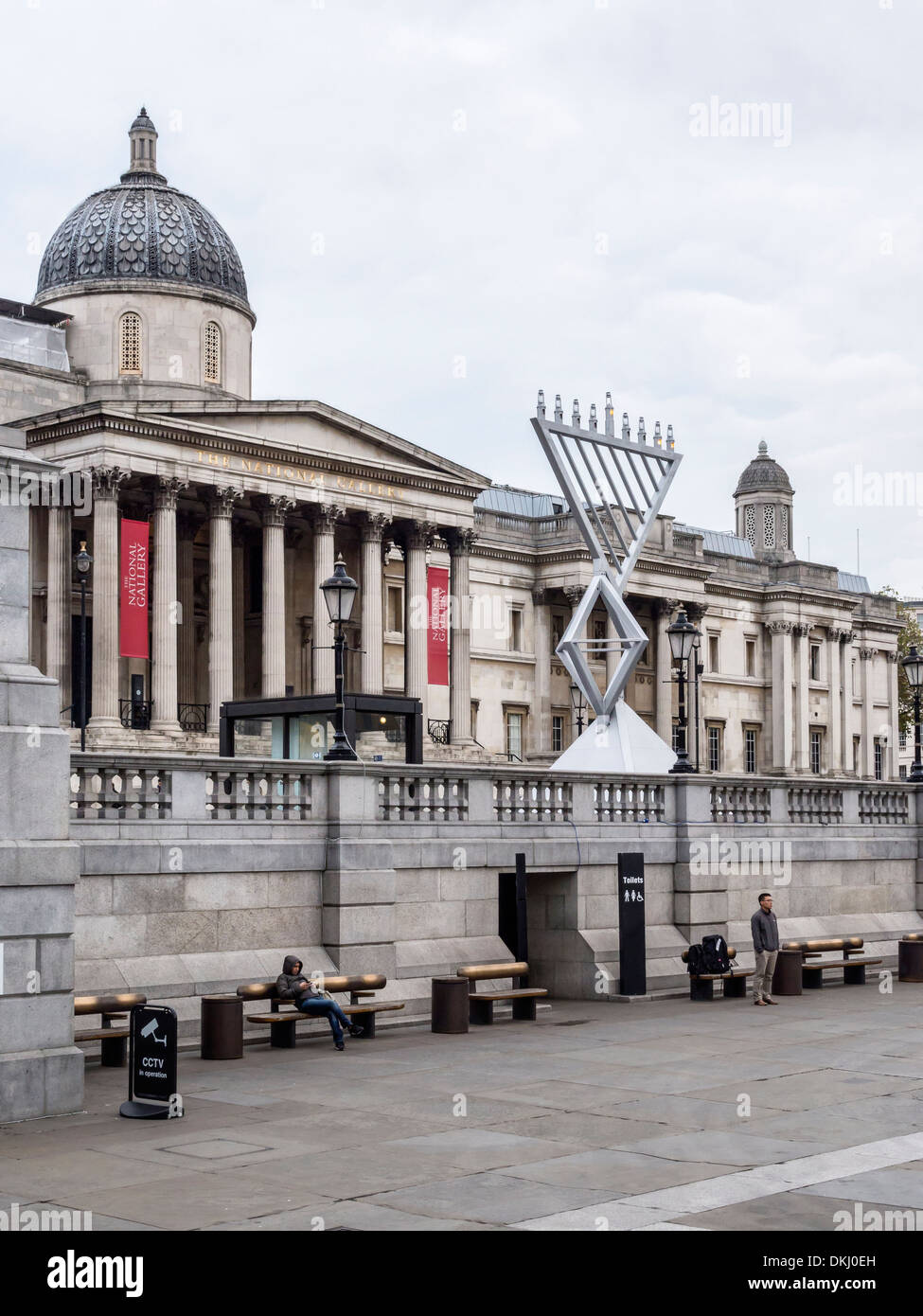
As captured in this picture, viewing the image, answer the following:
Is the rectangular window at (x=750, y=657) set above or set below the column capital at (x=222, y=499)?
below

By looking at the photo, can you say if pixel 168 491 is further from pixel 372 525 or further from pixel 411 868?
pixel 411 868

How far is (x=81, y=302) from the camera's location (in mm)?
61969

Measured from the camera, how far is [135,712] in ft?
185

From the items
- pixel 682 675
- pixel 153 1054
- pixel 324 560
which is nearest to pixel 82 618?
pixel 324 560

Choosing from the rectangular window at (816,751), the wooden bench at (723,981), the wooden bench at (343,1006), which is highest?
the rectangular window at (816,751)

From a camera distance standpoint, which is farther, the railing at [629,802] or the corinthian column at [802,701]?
the corinthian column at [802,701]

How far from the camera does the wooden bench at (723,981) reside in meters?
24.7

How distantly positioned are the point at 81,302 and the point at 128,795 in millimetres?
45964

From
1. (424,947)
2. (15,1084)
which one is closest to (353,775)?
(424,947)

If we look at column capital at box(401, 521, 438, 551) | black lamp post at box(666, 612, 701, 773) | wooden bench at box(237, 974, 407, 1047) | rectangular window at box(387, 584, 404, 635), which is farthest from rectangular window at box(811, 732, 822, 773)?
wooden bench at box(237, 974, 407, 1047)

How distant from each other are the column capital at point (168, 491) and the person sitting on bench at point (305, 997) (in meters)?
36.4

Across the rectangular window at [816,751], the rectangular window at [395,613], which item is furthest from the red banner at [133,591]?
the rectangular window at [816,751]

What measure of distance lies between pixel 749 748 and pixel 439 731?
34744mm

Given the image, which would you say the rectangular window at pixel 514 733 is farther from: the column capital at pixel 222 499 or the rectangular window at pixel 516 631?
the column capital at pixel 222 499
